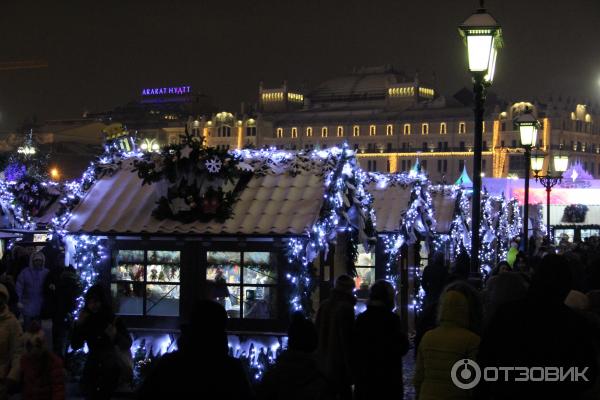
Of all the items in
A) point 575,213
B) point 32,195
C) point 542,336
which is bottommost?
point 542,336

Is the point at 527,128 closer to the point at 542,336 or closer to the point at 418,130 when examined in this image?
the point at 542,336

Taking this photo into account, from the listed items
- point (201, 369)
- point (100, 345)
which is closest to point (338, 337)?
point (100, 345)

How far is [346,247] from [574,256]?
3.64 meters

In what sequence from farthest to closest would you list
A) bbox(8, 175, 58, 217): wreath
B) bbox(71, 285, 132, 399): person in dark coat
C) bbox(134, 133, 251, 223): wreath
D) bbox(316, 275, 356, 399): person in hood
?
1. bbox(8, 175, 58, 217): wreath
2. bbox(134, 133, 251, 223): wreath
3. bbox(71, 285, 132, 399): person in dark coat
4. bbox(316, 275, 356, 399): person in hood

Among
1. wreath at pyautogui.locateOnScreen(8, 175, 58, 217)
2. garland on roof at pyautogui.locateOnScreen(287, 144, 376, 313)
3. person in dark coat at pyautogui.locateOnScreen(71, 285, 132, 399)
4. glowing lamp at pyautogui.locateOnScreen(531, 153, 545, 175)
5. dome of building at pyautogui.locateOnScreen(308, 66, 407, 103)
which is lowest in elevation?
person in dark coat at pyautogui.locateOnScreen(71, 285, 132, 399)

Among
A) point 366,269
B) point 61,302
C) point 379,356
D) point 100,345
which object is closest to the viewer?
point 379,356

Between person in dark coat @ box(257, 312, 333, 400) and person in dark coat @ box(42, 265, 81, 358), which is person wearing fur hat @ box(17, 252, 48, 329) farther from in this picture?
person in dark coat @ box(257, 312, 333, 400)

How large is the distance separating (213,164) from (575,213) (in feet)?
118

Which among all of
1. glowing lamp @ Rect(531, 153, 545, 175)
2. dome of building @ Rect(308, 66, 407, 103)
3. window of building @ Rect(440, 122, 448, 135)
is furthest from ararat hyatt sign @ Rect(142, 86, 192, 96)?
glowing lamp @ Rect(531, 153, 545, 175)

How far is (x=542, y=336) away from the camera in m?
5.82

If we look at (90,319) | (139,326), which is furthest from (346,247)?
(90,319)

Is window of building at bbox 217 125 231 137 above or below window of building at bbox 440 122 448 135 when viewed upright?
above

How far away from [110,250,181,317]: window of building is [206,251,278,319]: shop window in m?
0.57

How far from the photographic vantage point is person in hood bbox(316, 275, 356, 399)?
1018 cm
